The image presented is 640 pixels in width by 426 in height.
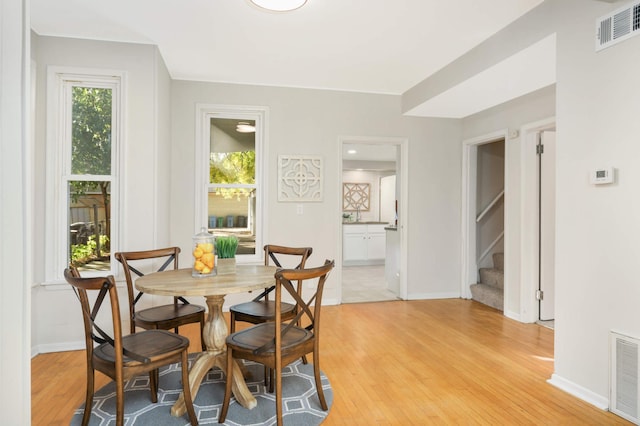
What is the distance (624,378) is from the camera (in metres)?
2.14

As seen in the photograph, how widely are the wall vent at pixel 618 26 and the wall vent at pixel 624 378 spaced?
1.66 metres

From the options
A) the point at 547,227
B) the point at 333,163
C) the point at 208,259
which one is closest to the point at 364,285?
the point at 333,163

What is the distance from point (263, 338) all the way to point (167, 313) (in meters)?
0.87

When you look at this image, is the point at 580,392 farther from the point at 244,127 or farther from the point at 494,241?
the point at 244,127

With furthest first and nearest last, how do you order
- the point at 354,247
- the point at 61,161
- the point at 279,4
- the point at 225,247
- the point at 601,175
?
1. the point at 354,247
2. the point at 61,161
3. the point at 225,247
4. the point at 279,4
5. the point at 601,175

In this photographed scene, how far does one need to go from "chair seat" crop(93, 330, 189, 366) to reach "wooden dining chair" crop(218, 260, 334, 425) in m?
0.28

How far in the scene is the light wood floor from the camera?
2.20 meters

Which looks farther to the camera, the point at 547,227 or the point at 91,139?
the point at 547,227

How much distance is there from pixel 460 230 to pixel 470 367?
97.4 inches

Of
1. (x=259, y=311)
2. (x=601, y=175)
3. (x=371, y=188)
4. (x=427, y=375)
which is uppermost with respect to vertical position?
(x=371, y=188)

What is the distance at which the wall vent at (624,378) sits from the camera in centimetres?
208

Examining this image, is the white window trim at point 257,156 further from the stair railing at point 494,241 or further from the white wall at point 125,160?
the stair railing at point 494,241

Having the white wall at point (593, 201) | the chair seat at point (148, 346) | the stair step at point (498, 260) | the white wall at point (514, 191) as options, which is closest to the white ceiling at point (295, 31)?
the white wall at point (514, 191)

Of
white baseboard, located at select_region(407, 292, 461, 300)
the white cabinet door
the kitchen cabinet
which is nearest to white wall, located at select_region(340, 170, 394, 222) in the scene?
the kitchen cabinet
